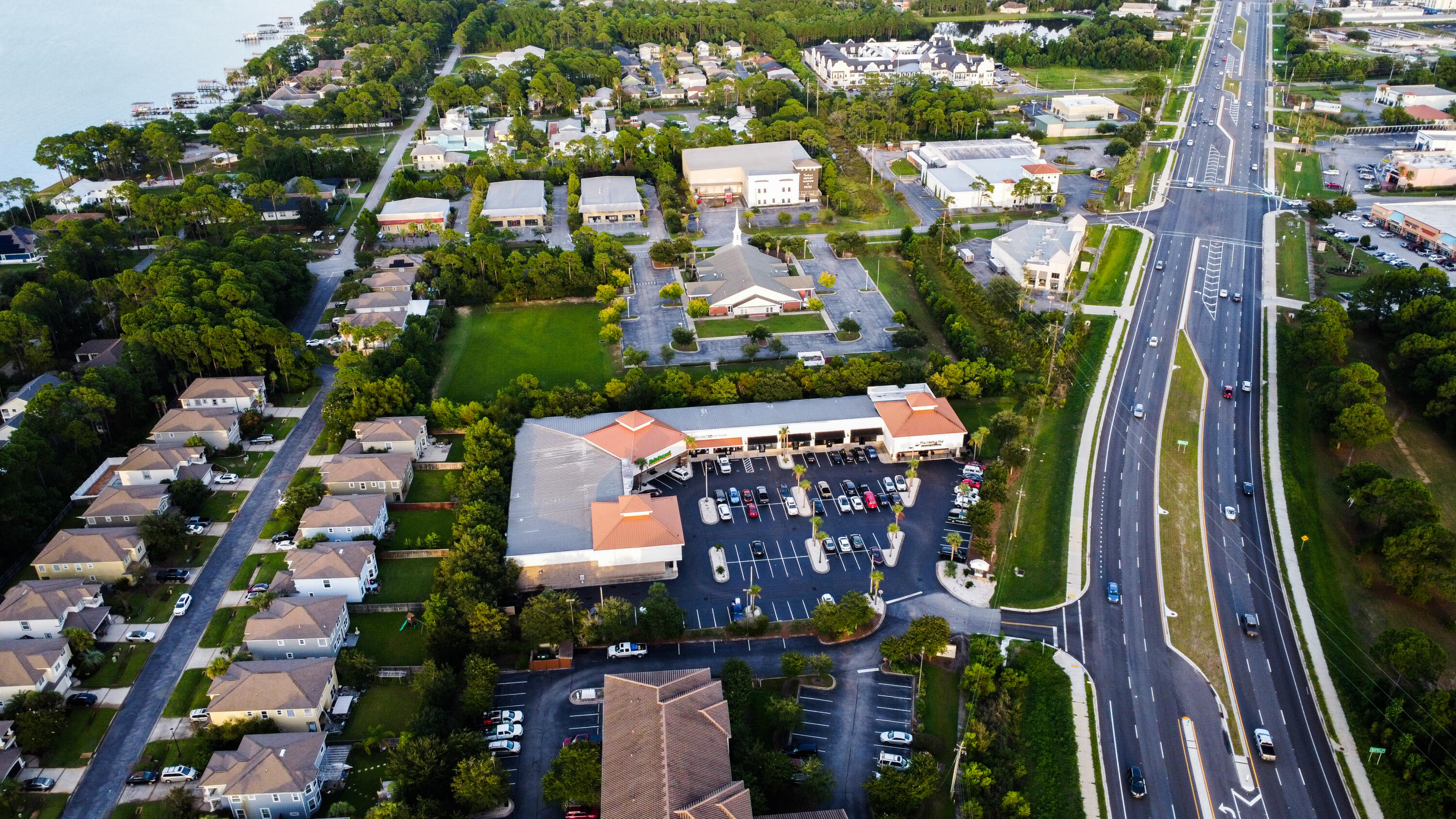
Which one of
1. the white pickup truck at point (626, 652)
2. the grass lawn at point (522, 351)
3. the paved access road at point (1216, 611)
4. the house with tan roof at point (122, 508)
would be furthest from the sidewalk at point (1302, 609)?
the house with tan roof at point (122, 508)

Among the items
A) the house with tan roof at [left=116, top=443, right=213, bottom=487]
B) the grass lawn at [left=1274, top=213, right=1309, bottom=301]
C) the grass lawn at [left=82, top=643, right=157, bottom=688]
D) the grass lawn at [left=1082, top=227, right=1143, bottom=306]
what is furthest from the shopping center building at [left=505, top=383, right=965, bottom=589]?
the grass lawn at [left=1274, top=213, right=1309, bottom=301]

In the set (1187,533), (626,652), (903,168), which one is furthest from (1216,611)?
(903,168)

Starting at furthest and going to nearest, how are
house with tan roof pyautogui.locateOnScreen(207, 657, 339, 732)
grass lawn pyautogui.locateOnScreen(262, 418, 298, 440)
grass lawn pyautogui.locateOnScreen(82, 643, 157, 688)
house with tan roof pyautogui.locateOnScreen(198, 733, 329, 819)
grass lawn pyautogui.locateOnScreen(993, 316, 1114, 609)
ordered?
grass lawn pyautogui.locateOnScreen(262, 418, 298, 440), grass lawn pyautogui.locateOnScreen(993, 316, 1114, 609), grass lawn pyautogui.locateOnScreen(82, 643, 157, 688), house with tan roof pyautogui.locateOnScreen(207, 657, 339, 732), house with tan roof pyautogui.locateOnScreen(198, 733, 329, 819)

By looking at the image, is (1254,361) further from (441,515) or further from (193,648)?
(193,648)

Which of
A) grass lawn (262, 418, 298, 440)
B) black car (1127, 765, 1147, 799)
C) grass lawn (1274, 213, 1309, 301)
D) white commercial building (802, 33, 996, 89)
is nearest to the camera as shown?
black car (1127, 765, 1147, 799)

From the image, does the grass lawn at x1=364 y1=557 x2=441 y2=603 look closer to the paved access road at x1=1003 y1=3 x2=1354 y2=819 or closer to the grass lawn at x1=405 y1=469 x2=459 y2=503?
the grass lawn at x1=405 y1=469 x2=459 y2=503

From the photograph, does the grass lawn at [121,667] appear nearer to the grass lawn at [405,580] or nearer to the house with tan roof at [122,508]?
the house with tan roof at [122,508]

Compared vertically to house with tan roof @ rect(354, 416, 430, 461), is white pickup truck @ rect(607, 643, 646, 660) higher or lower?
lower
